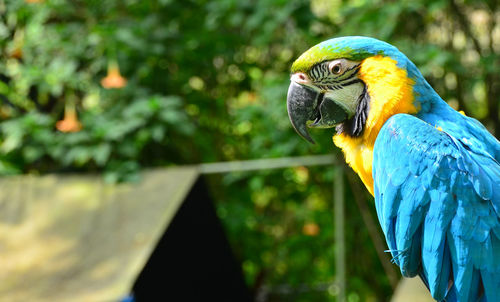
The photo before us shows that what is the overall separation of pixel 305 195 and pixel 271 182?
1.04 ft

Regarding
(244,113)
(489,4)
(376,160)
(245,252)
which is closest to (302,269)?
(245,252)

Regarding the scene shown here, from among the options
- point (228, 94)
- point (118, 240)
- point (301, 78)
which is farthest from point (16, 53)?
point (301, 78)

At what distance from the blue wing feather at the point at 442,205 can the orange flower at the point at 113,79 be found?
2.58 meters

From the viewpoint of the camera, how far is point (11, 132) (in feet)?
13.0

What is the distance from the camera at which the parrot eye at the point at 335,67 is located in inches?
66.9

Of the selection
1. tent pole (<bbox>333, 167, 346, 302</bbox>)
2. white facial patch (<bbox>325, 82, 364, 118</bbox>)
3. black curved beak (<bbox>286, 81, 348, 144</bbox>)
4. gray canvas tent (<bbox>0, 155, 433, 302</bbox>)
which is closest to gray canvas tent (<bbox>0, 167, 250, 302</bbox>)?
gray canvas tent (<bbox>0, 155, 433, 302</bbox>)

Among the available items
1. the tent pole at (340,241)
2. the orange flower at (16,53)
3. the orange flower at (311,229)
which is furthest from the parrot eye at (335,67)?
the orange flower at (16,53)

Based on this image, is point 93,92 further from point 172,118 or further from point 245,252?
point 245,252

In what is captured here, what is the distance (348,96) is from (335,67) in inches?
3.7

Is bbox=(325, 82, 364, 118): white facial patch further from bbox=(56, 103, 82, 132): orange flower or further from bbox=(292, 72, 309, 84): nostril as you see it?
bbox=(56, 103, 82, 132): orange flower

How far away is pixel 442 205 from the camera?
1588 mm

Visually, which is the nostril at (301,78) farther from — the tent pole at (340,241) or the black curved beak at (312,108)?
the tent pole at (340,241)

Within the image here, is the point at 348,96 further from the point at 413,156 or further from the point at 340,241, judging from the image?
the point at 340,241

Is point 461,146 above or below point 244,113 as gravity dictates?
above
